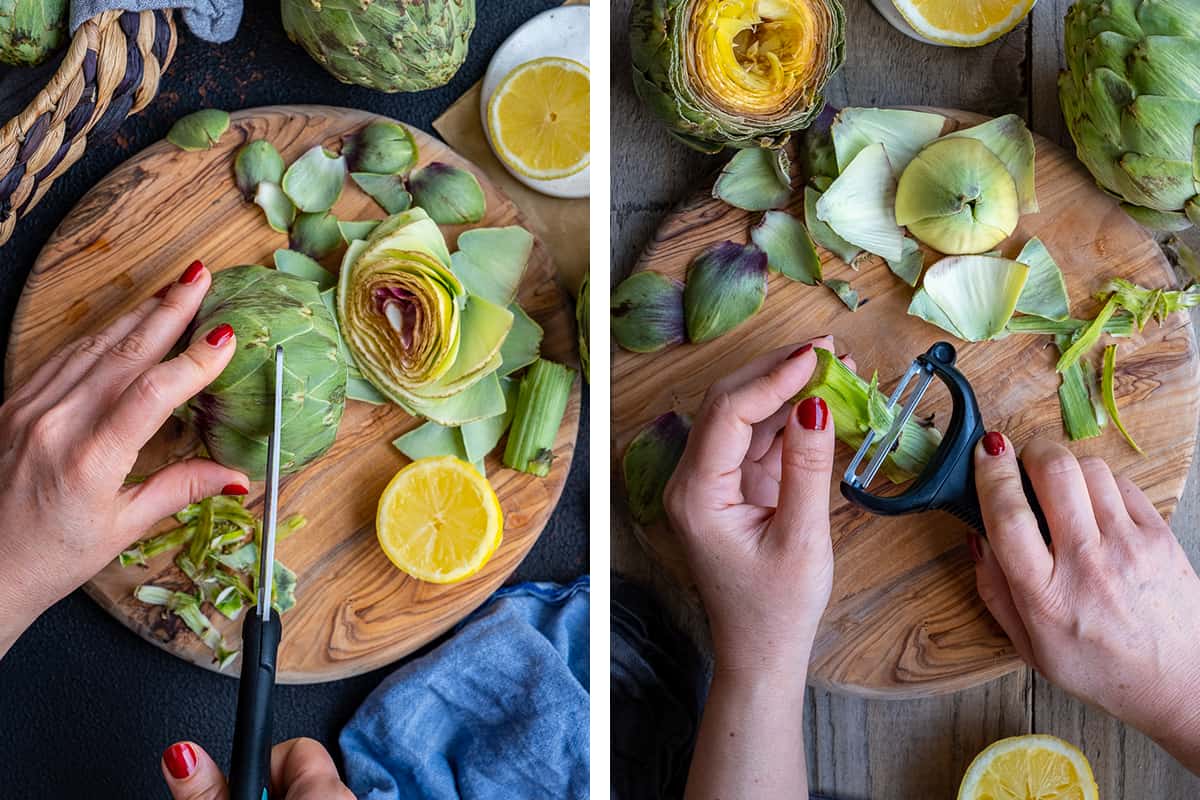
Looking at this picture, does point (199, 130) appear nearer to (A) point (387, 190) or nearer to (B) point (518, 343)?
(A) point (387, 190)

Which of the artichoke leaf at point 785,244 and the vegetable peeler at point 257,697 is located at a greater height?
the artichoke leaf at point 785,244

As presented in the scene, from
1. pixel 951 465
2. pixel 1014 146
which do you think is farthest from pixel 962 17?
pixel 951 465

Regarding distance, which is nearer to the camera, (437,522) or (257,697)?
(257,697)

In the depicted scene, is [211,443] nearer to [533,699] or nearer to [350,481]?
[350,481]

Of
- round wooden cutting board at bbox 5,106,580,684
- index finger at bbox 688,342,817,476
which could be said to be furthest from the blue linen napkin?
index finger at bbox 688,342,817,476

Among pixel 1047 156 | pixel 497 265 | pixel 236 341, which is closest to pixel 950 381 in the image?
pixel 1047 156

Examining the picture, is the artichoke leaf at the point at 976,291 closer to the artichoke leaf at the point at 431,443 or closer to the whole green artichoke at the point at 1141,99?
the whole green artichoke at the point at 1141,99

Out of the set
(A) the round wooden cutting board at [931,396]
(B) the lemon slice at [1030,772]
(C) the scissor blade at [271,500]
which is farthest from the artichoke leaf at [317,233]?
(B) the lemon slice at [1030,772]
